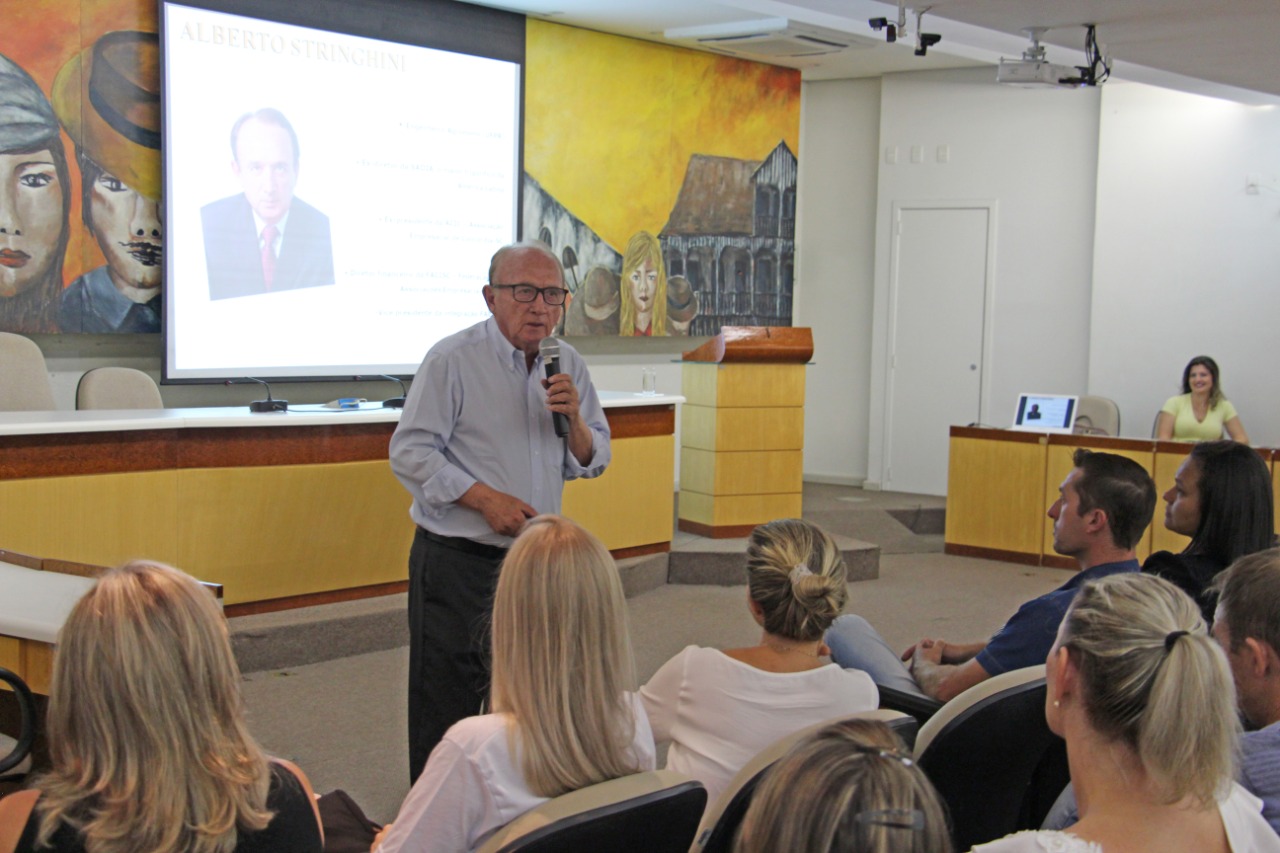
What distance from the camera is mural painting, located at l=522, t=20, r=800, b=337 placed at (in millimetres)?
7891

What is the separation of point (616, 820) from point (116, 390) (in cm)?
480

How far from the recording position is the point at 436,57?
23.2 ft

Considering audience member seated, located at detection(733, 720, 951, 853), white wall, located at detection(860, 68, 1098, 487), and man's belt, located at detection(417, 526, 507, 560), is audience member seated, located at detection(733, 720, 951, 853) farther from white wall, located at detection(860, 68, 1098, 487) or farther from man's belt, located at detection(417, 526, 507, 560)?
white wall, located at detection(860, 68, 1098, 487)

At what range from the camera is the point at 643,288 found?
28.0 feet

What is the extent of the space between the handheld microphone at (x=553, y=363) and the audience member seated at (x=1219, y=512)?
1.52 metres

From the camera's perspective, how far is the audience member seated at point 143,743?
1.36m

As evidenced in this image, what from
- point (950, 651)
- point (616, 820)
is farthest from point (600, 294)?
point (616, 820)

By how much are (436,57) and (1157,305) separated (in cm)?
534

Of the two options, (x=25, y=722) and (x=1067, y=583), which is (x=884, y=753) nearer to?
(x=25, y=722)

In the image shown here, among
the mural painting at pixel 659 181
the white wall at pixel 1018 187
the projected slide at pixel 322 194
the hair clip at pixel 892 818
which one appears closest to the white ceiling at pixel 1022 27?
the mural painting at pixel 659 181

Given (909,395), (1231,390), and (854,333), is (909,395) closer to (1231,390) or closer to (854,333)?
(854,333)

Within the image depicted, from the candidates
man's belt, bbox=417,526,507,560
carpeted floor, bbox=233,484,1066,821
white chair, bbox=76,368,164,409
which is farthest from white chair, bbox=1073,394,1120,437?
man's belt, bbox=417,526,507,560

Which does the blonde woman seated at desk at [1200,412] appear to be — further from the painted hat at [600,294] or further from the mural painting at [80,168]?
the mural painting at [80,168]

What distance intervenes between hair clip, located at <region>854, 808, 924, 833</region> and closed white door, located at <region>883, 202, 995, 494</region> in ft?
28.1
